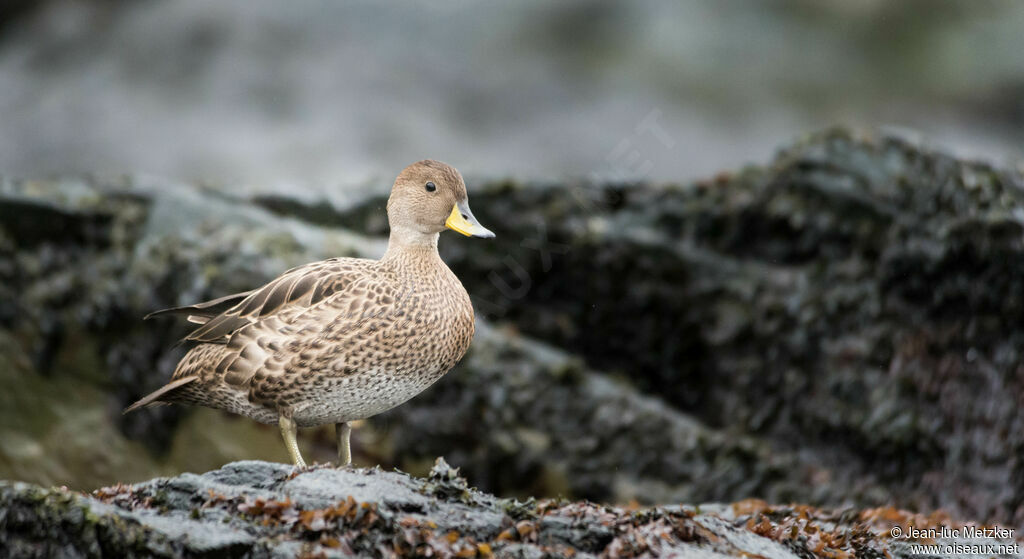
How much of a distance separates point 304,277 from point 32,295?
5241 mm

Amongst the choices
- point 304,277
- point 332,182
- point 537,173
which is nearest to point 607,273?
point 537,173

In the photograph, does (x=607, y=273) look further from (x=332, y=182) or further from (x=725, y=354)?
(x=332, y=182)

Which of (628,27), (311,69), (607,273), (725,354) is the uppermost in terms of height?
(628,27)

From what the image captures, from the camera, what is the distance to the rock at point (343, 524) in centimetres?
305

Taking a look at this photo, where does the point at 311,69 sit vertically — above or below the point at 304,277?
above

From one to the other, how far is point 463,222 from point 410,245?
1.17 feet

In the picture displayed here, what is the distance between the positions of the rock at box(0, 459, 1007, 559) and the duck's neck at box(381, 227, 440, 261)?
1114 millimetres

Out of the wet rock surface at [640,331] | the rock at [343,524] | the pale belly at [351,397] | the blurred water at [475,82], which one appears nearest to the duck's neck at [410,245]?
the pale belly at [351,397]

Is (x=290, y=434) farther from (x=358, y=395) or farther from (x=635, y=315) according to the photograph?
(x=635, y=315)

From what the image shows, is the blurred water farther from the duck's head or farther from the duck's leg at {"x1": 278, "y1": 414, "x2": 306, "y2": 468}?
the duck's leg at {"x1": 278, "y1": 414, "x2": 306, "y2": 468}

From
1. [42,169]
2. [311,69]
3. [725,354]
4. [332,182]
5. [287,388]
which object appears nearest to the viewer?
[287,388]

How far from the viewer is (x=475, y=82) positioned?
35.8 feet

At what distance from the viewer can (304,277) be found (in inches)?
176

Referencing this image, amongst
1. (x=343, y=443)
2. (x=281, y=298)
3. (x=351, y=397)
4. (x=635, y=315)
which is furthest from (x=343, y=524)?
(x=635, y=315)
